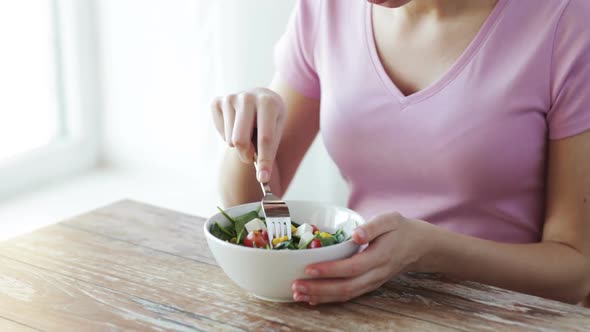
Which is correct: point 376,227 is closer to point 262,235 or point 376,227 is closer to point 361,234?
point 361,234

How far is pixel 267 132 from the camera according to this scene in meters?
1.18

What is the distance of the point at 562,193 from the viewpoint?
4.03 ft

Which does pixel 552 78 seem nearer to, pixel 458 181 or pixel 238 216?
pixel 458 181

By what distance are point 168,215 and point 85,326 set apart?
15.7 inches

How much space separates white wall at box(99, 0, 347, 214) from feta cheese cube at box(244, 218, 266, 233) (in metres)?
1.11

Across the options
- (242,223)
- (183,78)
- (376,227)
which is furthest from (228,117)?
(183,78)

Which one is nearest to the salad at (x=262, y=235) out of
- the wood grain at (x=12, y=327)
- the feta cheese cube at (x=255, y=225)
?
the feta cheese cube at (x=255, y=225)

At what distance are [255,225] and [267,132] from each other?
17 centimetres

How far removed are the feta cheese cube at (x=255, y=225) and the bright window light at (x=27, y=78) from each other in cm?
142

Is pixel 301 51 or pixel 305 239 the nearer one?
pixel 305 239

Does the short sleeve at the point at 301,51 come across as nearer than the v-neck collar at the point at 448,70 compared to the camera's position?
No

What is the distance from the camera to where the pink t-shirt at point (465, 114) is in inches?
48.1

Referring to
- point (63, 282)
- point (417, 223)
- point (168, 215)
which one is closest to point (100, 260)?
point (63, 282)

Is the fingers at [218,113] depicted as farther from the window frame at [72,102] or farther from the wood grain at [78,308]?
the window frame at [72,102]
